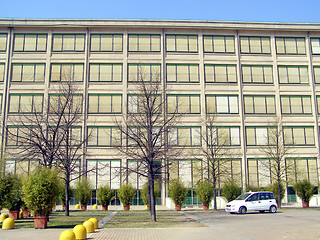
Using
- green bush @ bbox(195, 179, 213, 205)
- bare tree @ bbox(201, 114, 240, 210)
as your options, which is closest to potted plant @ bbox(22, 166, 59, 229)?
green bush @ bbox(195, 179, 213, 205)

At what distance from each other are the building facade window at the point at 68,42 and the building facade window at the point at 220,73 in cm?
1642

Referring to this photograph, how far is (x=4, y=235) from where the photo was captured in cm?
1429

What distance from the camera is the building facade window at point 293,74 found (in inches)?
1738

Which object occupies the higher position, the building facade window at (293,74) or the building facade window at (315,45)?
the building facade window at (315,45)

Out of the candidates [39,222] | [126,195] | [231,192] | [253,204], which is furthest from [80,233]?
[231,192]

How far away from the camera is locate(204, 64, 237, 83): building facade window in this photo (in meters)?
43.4

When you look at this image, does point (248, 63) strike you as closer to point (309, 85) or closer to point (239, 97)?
point (239, 97)

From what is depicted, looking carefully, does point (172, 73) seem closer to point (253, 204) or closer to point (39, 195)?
point (253, 204)

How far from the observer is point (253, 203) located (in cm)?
2619

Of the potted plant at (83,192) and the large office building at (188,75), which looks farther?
the large office building at (188,75)

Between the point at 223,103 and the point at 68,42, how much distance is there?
21.4 m

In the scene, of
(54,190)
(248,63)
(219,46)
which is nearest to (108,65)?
(219,46)

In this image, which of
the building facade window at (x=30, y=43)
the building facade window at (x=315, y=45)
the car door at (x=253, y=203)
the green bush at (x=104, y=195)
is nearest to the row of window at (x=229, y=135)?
the green bush at (x=104, y=195)

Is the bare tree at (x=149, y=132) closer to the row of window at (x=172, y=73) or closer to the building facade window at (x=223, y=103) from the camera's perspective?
the row of window at (x=172, y=73)
